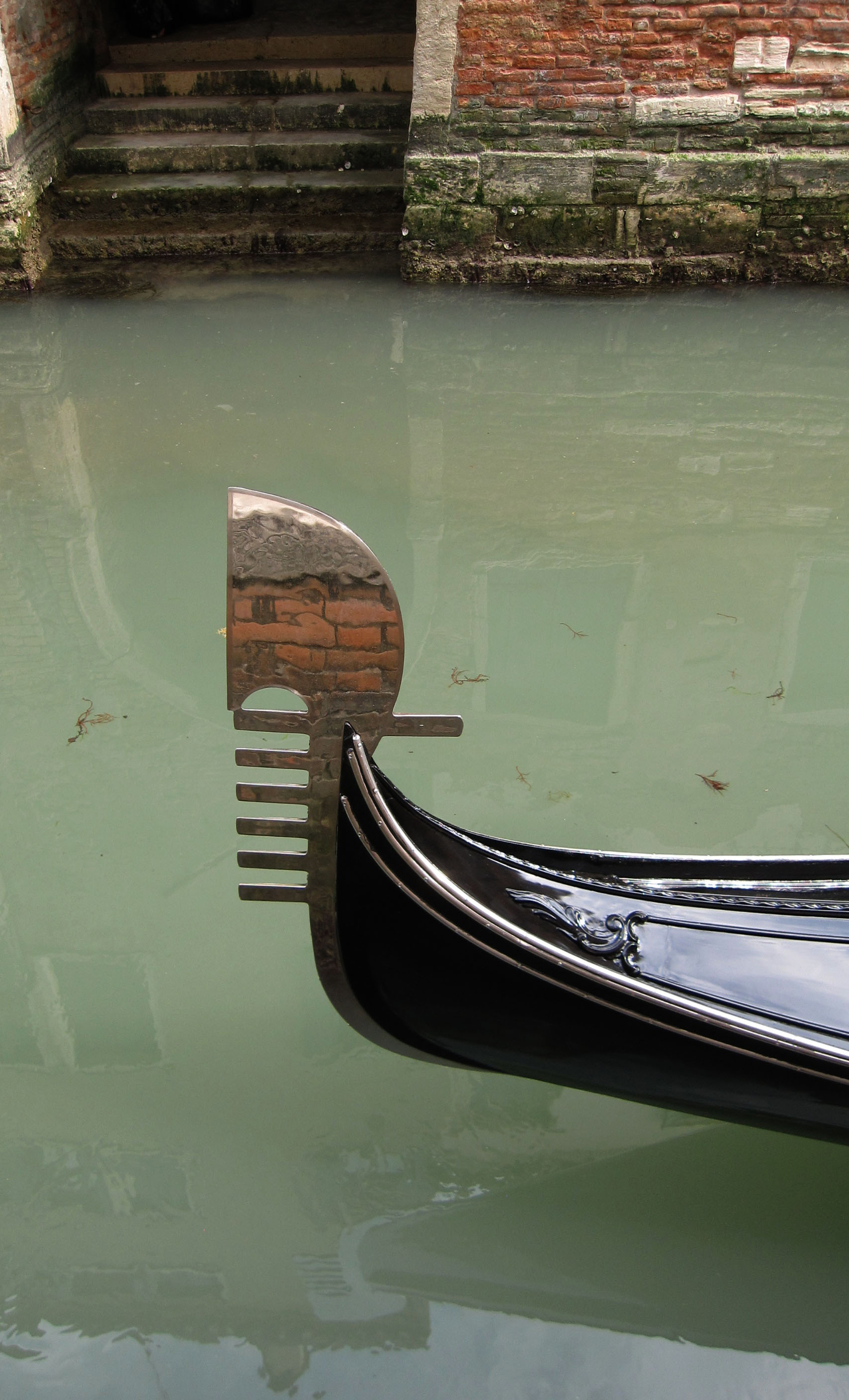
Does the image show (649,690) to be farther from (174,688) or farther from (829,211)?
(829,211)

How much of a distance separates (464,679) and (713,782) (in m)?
0.64

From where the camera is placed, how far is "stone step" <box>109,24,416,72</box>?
5371 mm

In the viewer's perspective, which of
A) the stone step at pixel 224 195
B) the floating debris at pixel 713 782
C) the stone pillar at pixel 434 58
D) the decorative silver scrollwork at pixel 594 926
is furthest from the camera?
the stone step at pixel 224 195

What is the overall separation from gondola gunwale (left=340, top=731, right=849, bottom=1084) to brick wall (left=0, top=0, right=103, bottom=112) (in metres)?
4.49

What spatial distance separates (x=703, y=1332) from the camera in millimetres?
1424

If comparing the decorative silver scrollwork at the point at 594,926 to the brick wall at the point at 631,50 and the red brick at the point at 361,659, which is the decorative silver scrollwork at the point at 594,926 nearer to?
the red brick at the point at 361,659

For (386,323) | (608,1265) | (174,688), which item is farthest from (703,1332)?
(386,323)

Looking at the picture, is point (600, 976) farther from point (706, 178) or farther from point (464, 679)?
point (706, 178)

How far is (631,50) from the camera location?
420 centimetres

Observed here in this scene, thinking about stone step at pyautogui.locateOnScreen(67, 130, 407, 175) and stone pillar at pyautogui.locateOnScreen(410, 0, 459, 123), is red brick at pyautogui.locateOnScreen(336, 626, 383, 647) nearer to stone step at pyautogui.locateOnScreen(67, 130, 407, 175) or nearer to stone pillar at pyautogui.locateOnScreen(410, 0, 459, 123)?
stone pillar at pyautogui.locateOnScreen(410, 0, 459, 123)

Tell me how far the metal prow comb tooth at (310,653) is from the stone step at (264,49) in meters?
5.17

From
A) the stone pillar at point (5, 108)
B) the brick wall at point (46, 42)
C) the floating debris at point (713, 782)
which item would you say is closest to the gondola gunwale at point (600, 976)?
the floating debris at point (713, 782)

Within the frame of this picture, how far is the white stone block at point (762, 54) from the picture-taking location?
164 inches

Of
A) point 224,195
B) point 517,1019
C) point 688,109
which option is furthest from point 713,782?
point 224,195
